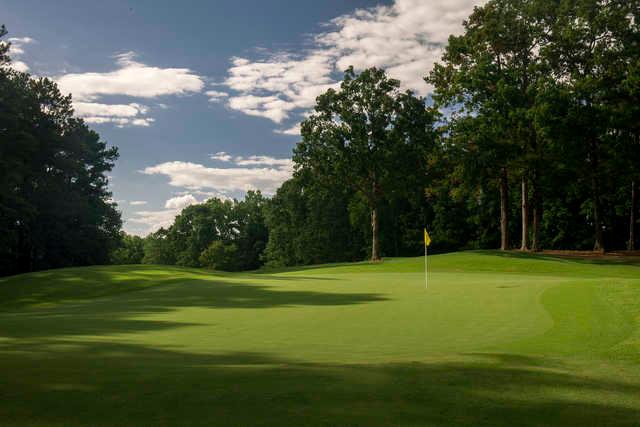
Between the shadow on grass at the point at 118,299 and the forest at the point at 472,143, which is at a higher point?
the forest at the point at 472,143

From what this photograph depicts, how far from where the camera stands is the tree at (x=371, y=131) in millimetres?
50781

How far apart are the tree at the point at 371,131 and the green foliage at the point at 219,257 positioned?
181 ft

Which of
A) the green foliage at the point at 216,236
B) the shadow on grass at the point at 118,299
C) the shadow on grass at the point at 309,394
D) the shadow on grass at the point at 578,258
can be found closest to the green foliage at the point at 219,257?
the green foliage at the point at 216,236

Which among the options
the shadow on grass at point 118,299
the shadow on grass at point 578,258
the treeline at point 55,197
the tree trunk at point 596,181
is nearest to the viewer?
the shadow on grass at point 118,299

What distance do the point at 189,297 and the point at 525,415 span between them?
16287 millimetres

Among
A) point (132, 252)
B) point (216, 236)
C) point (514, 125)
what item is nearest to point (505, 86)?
point (514, 125)

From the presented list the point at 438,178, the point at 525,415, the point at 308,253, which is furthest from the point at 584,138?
the point at 308,253

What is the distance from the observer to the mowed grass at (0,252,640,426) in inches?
187

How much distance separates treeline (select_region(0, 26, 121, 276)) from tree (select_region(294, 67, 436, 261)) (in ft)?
84.5

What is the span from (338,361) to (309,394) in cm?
219

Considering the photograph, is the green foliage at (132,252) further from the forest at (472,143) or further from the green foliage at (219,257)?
the forest at (472,143)

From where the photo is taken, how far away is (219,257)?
103 meters

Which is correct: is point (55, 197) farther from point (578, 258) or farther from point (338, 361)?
point (338, 361)

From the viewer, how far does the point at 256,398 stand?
511cm
